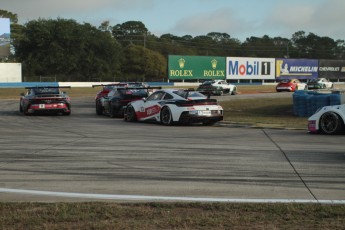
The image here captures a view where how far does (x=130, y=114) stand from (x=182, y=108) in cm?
305

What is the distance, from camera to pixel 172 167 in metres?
8.32

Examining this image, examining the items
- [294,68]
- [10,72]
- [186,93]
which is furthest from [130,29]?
[186,93]

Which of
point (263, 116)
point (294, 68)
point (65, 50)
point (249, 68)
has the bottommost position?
point (263, 116)

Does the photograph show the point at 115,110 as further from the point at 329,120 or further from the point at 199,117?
the point at 329,120

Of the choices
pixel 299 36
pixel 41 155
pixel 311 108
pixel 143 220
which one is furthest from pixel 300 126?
pixel 299 36

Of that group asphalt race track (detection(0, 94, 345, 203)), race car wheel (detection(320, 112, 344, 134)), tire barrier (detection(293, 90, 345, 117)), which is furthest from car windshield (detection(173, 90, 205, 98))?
tire barrier (detection(293, 90, 345, 117))

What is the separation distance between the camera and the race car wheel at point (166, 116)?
16891mm

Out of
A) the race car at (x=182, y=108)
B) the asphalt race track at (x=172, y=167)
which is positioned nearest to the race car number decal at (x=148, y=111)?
the race car at (x=182, y=108)

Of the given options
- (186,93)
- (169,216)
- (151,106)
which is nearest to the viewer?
(169,216)

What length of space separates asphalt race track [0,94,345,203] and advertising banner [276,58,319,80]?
203 ft

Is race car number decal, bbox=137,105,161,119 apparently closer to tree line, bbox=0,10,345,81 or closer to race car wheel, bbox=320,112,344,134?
race car wheel, bbox=320,112,344,134

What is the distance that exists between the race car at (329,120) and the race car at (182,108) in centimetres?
366

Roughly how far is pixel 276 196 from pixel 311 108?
14506mm

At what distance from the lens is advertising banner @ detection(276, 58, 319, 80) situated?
2923 inches
